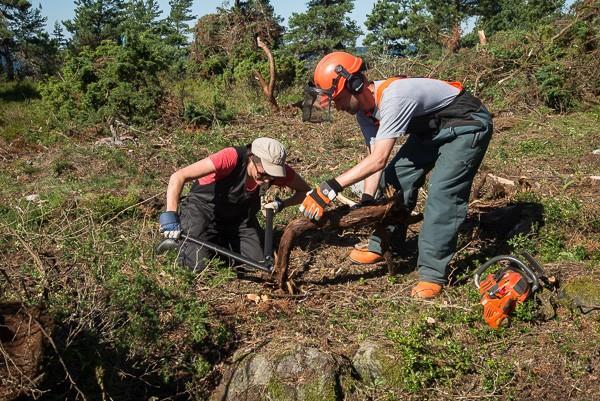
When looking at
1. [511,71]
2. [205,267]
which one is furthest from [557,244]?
[511,71]

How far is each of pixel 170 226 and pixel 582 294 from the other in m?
2.79

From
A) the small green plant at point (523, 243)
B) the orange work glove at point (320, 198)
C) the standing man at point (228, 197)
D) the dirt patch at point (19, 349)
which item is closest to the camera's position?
the dirt patch at point (19, 349)

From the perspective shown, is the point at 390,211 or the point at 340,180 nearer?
the point at 340,180

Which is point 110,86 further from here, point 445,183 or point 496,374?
point 496,374

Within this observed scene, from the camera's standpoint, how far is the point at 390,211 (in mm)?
4391

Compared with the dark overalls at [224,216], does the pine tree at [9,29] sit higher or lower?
higher

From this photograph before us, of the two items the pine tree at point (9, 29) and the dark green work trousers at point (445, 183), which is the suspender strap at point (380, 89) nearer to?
the dark green work trousers at point (445, 183)

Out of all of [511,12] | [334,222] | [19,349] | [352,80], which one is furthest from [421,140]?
[511,12]

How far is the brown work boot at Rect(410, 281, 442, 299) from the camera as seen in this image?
4.36 m

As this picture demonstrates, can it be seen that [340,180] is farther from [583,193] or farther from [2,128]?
[2,128]

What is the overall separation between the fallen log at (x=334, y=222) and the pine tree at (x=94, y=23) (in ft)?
60.2

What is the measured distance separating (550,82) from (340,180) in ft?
25.5

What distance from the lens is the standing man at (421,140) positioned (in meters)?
3.89

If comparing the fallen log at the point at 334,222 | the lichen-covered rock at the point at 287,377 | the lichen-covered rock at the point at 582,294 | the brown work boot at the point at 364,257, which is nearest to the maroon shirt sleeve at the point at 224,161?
the fallen log at the point at 334,222
